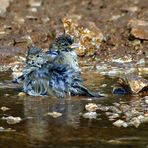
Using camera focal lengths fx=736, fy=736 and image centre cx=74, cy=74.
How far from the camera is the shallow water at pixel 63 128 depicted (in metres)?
5.79

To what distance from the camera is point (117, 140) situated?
19.3 feet

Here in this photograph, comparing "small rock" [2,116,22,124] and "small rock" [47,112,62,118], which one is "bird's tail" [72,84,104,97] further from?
"small rock" [2,116,22,124]

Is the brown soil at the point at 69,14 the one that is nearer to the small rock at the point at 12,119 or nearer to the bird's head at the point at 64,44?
the bird's head at the point at 64,44

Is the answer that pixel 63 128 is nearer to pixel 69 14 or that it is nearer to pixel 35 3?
pixel 69 14

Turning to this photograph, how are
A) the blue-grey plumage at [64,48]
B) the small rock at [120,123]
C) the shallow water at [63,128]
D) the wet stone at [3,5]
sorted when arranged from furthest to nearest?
the wet stone at [3,5] → the blue-grey plumage at [64,48] → the small rock at [120,123] → the shallow water at [63,128]

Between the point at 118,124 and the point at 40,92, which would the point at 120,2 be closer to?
the point at 40,92

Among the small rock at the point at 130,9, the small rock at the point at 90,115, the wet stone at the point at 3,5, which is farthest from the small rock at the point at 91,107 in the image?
the small rock at the point at 130,9

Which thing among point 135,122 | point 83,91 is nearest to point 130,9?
point 83,91

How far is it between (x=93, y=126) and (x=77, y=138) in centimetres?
43

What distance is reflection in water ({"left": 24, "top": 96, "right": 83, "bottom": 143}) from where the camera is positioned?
6.13 m

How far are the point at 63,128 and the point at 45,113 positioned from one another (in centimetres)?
60

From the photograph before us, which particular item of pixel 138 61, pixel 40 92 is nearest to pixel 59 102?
pixel 40 92

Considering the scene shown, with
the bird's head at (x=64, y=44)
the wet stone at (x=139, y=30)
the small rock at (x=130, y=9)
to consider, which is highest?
the small rock at (x=130, y=9)

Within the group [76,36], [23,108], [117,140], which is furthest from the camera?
[76,36]
